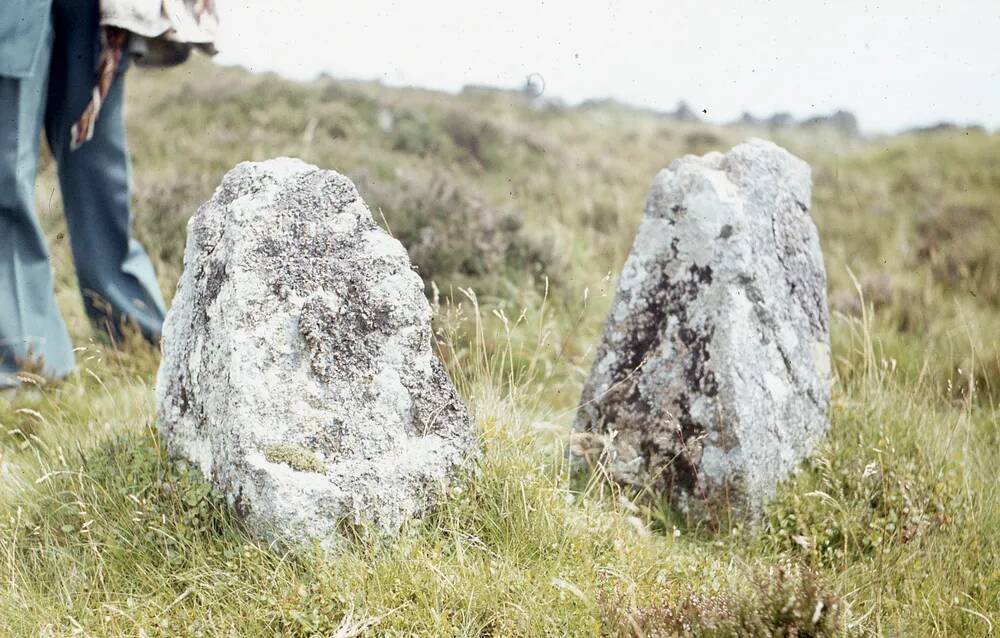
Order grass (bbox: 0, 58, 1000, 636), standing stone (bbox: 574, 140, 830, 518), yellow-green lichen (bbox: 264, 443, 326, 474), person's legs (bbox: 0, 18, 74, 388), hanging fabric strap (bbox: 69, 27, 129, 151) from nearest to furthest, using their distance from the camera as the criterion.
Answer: grass (bbox: 0, 58, 1000, 636) < yellow-green lichen (bbox: 264, 443, 326, 474) < standing stone (bbox: 574, 140, 830, 518) < person's legs (bbox: 0, 18, 74, 388) < hanging fabric strap (bbox: 69, 27, 129, 151)

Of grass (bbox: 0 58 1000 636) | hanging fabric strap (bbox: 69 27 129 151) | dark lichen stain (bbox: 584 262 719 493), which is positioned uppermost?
hanging fabric strap (bbox: 69 27 129 151)

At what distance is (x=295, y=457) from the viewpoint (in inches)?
115

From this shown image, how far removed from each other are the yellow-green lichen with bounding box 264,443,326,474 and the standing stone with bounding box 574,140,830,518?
1.21m

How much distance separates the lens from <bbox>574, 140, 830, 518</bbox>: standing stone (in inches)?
143

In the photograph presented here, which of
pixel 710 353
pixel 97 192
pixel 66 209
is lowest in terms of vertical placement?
pixel 710 353

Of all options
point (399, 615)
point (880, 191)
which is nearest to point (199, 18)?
point (399, 615)

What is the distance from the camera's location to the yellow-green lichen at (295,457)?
9.54 ft

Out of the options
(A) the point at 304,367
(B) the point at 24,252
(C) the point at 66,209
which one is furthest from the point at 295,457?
(C) the point at 66,209

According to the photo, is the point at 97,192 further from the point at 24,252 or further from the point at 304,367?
the point at 304,367

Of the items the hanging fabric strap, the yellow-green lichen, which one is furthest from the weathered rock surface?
the hanging fabric strap

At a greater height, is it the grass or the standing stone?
the standing stone

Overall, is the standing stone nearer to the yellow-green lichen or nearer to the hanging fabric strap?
the yellow-green lichen

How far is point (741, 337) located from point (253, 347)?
1899mm

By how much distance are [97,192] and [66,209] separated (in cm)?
23
